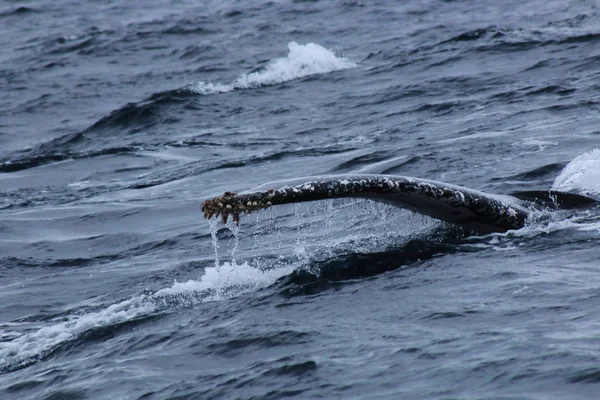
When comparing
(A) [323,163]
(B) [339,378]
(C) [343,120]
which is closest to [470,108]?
(C) [343,120]

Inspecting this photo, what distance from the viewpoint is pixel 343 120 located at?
18.8m

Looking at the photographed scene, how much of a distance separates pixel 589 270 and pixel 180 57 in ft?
70.2

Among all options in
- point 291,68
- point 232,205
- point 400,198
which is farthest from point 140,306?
point 291,68

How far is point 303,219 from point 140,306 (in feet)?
10.7

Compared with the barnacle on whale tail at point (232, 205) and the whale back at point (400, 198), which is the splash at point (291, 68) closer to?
the whale back at point (400, 198)

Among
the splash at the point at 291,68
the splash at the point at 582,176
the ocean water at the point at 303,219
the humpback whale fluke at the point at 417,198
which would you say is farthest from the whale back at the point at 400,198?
the splash at the point at 291,68

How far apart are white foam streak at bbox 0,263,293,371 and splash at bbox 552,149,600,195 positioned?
11.7ft

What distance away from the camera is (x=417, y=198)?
28.3 ft

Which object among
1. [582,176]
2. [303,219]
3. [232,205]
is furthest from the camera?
[303,219]

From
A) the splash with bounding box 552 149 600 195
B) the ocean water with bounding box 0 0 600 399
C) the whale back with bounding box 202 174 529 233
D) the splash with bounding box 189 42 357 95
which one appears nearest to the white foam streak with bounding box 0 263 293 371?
the ocean water with bounding box 0 0 600 399

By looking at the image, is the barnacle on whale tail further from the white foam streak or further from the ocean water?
the white foam streak

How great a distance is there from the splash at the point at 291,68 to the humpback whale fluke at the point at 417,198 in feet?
45.4

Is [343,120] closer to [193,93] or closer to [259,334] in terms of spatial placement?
[193,93]

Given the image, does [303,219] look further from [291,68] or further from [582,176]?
[291,68]
